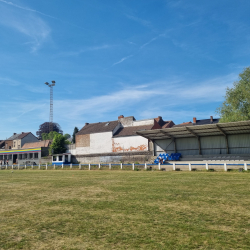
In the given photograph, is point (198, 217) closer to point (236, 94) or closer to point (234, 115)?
point (234, 115)

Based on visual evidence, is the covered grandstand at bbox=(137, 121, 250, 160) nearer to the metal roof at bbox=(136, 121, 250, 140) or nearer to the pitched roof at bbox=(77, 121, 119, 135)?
the metal roof at bbox=(136, 121, 250, 140)

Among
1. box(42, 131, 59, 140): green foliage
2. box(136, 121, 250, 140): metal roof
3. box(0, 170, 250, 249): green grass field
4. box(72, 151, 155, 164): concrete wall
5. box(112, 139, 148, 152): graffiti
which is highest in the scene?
box(42, 131, 59, 140): green foliage

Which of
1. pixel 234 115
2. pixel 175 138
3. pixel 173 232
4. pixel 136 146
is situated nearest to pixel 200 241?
pixel 173 232

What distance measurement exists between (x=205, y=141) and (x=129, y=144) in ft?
62.7

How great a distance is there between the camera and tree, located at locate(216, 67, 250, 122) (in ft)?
131

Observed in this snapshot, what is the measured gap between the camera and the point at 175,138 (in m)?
38.5

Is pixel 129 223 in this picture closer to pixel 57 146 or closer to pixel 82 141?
pixel 82 141

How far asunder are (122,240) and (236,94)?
4303 centimetres

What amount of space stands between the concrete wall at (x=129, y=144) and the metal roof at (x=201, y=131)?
32.7 ft

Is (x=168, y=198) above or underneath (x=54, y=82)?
underneath

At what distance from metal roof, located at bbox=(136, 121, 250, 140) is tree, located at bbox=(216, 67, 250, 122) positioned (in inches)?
306

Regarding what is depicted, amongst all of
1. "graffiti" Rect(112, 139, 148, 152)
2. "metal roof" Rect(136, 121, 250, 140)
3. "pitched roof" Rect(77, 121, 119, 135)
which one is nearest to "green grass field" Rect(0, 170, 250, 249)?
"metal roof" Rect(136, 121, 250, 140)

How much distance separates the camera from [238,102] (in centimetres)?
4109

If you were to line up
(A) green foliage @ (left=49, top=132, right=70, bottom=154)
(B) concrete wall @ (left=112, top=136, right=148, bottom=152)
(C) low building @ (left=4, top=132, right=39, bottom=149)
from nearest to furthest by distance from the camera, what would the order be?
(B) concrete wall @ (left=112, top=136, right=148, bottom=152)
(A) green foliage @ (left=49, top=132, right=70, bottom=154)
(C) low building @ (left=4, top=132, right=39, bottom=149)
